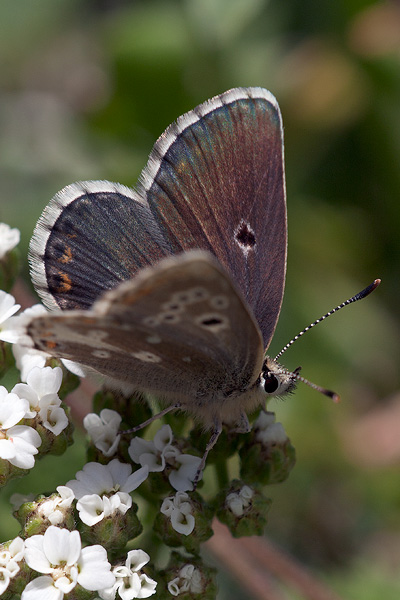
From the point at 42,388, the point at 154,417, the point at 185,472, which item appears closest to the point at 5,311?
the point at 42,388

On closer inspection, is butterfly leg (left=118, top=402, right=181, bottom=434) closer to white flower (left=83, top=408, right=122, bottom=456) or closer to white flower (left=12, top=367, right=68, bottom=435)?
white flower (left=83, top=408, right=122, bottom=456)

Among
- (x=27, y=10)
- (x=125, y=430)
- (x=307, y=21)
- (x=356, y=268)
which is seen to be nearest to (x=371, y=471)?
(x=356, y=268)

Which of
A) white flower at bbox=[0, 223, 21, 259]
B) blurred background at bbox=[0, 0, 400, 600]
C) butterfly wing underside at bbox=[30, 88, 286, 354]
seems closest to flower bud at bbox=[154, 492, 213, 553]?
butterfly wing underside at bbox=[30, 88, 286, 354]

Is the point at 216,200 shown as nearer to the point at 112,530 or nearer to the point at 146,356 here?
the point at 146,356

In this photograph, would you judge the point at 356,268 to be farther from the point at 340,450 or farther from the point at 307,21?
the point at 307,21

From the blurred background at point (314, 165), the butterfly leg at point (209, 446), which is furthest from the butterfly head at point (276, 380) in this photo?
the blurred background at point (314, 165)
